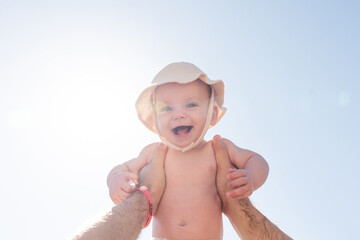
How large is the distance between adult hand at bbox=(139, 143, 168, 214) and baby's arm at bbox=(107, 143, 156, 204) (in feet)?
0.41

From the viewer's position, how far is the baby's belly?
346cm

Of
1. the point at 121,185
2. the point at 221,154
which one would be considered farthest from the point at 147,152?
the point at 221,154

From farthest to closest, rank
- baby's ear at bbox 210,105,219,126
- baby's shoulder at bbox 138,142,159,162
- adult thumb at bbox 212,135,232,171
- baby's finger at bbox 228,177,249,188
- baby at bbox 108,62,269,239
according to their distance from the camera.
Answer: baby's ear at bbox 210,105,219,126
baby's shoulder at bbox 138,142,159,162
adult thumb at bbox 212,135,232,171
baby at bbox 108,62,269,239
baby's finger at bbox 228,177,249,188

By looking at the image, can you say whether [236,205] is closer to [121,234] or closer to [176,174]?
[176,174]

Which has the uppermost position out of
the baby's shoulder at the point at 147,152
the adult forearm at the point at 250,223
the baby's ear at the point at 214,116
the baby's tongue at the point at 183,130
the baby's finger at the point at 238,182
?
the baby's ear at the point at 214,116

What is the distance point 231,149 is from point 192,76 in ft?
3.61

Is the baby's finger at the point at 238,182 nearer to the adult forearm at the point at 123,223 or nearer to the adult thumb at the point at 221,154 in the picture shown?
the adult thumb at the point at 221,154

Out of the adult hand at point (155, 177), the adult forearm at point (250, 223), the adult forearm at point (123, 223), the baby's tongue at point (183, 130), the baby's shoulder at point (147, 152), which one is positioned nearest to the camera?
the adult forearm at point (123, 223)

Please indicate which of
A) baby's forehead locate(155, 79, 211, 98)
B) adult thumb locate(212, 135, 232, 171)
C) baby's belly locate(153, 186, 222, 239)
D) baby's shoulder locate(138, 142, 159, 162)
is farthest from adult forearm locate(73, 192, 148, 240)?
baby's forehead locate(155, 79, 211, 98)

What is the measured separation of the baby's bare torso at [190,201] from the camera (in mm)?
3477

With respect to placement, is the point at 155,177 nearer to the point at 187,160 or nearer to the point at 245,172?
the point at 187,160

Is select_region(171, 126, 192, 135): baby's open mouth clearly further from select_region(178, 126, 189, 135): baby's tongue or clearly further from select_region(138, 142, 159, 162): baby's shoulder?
select_region(138, 142, 159, 162): baby's shoulder

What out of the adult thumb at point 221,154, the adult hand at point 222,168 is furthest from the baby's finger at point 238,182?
the adult thumb at point 221,154

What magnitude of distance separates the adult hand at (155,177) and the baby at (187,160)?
0.10 metres
